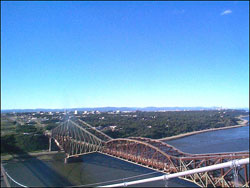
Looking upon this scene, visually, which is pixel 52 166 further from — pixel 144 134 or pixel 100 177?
pixel 144 134

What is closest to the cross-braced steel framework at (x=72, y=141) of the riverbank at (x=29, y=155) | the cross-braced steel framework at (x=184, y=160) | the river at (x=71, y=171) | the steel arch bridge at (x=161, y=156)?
the steel arch bridge at (x=161, y=156)

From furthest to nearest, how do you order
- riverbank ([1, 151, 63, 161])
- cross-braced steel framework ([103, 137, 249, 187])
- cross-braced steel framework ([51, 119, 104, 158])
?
cross-braced steel framework ([51, 119, 104, 158])
riverbank ([1, 151, 63, 161])
cross-braced steel framework ([103, 137, 249, 187])

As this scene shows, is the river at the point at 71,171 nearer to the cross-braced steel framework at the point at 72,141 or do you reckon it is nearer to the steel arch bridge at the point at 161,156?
the steel arch bridge at the point at 161,156

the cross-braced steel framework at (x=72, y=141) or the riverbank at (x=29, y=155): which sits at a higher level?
the cross-braced steel framework at (x=72, y=141)

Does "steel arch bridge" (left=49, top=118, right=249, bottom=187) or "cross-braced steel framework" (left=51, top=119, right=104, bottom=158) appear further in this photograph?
"cross-braced steel framework" (left=51, top=119, right=104, bottom=158)

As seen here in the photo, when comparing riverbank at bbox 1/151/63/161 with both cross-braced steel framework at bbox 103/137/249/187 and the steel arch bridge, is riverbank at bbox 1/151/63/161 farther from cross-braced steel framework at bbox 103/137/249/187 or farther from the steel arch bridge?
cross-braced steel framework at bbox 103/137/249/187

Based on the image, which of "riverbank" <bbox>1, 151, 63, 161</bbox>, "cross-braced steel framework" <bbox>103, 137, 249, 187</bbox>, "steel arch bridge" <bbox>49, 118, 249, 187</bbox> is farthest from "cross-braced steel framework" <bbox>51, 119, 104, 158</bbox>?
"cross-braced steel framework" <bbox>103, 137, 249, 187</bbox>

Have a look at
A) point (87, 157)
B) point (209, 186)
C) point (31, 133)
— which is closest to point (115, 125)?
point (87, 157)

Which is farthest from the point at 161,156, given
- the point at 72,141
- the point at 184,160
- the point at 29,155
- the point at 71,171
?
the point at 29,155
